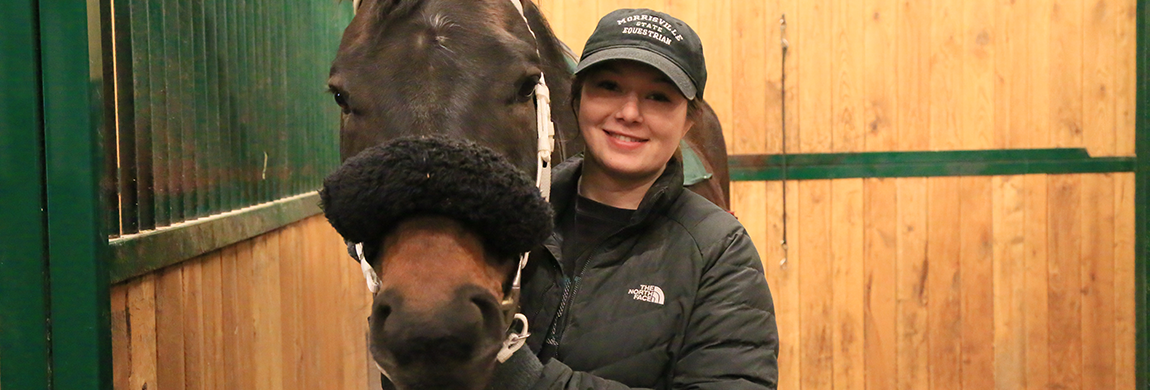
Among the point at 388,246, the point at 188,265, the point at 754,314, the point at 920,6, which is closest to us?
the point at 388,246

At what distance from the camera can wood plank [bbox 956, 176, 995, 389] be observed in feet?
10.9

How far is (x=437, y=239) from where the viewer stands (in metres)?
0.91

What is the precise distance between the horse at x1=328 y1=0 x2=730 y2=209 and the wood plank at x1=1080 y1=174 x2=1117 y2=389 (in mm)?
3091

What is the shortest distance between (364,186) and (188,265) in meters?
0.66

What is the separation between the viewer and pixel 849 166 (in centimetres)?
326

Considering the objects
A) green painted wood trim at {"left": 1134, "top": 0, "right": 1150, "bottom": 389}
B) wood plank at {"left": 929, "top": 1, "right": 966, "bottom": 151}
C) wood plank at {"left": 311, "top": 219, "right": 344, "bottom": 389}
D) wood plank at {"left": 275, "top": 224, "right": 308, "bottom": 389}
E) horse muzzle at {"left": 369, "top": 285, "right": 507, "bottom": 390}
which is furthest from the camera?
wood plank at {"left": 929, "top": 1, "right": 966, "bottom": 151}

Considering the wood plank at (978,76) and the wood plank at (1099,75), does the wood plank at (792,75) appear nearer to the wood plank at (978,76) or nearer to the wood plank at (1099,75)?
the wood plank at (978,76)

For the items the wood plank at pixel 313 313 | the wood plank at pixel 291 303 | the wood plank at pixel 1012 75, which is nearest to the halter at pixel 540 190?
the wood plank at pixel 291 303

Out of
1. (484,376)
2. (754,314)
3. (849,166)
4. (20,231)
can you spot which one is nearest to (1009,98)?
(849,166)

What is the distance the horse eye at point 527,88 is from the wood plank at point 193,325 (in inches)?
26.3

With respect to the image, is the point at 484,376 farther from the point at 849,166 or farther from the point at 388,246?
the point at 849,166

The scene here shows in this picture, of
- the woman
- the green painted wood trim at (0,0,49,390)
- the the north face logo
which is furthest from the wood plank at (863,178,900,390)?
the green painted wood trim at (0,0,49,390)

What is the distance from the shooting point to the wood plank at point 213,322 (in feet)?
Answer: 4.71

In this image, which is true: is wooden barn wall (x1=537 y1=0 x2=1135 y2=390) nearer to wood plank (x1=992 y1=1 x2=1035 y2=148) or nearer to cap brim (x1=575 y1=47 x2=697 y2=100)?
wood plank (x1=992 y1=1 x2=1035 y2=148)
